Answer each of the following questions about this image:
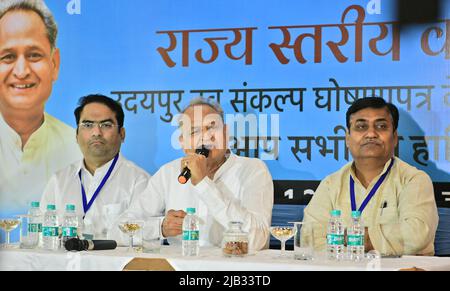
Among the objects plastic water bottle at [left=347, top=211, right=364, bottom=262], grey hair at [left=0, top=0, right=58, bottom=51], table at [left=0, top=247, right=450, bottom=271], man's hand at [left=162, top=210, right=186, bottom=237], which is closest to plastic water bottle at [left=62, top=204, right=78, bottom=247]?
table at [left=0, top=247, right=450, bottom=271]

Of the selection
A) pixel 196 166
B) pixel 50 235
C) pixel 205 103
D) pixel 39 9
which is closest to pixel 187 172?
pixel 196 166

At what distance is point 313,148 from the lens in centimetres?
445

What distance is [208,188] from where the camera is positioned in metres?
4.41

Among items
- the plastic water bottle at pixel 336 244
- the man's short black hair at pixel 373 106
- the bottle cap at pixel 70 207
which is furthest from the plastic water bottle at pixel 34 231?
the man's short black hair at pixel 373 106

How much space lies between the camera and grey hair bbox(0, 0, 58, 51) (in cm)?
498

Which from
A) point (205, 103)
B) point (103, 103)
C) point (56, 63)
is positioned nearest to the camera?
point (205, 103)

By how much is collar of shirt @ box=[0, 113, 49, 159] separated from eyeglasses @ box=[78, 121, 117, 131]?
28cm

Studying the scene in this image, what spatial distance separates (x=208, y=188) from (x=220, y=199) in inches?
3.6

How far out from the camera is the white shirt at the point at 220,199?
4.40 meters

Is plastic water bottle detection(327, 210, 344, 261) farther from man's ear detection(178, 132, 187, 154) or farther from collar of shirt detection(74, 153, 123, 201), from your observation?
collar of shirt detection(74, 153, 123, 201)

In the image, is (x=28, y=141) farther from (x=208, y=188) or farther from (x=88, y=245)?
(x=208, y=188)

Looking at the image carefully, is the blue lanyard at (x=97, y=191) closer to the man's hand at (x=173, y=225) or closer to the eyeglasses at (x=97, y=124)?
the eyeglasses at (x=97, y=124)
